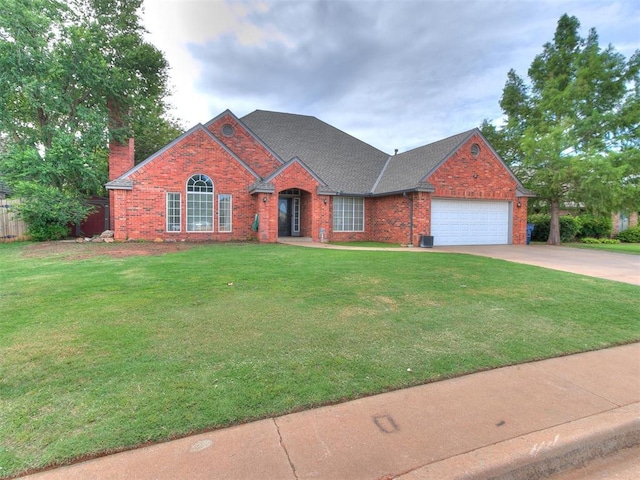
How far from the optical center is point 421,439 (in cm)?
257

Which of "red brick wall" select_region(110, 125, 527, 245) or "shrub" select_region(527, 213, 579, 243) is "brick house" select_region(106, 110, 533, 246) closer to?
"red brick wall" select_region(110, 125, 527, 245)

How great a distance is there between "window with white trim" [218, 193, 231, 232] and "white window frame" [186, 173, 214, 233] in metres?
0.38

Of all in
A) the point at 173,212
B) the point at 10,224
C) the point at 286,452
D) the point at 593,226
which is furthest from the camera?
the point at 593,226

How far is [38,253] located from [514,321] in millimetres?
14186

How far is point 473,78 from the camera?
1761 centimetres

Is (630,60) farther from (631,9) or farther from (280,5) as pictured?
(280,5)

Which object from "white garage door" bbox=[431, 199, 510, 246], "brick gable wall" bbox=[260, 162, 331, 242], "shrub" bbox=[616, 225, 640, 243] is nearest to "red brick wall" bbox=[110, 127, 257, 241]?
"brick gable wall" bbox=[260, 162, 331, 242]

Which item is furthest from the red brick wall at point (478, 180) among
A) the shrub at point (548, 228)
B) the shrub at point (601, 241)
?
the shrub at point (601, 241)

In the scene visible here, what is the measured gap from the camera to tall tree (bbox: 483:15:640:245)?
1717 centimetres

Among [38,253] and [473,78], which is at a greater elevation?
[473,78]

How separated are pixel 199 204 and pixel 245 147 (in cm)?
477

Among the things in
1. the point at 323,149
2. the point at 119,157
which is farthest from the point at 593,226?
the point at 119,157

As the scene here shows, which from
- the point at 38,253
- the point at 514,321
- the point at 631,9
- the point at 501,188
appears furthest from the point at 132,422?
the point at 501,188

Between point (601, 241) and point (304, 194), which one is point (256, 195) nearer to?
point (304, 194)
